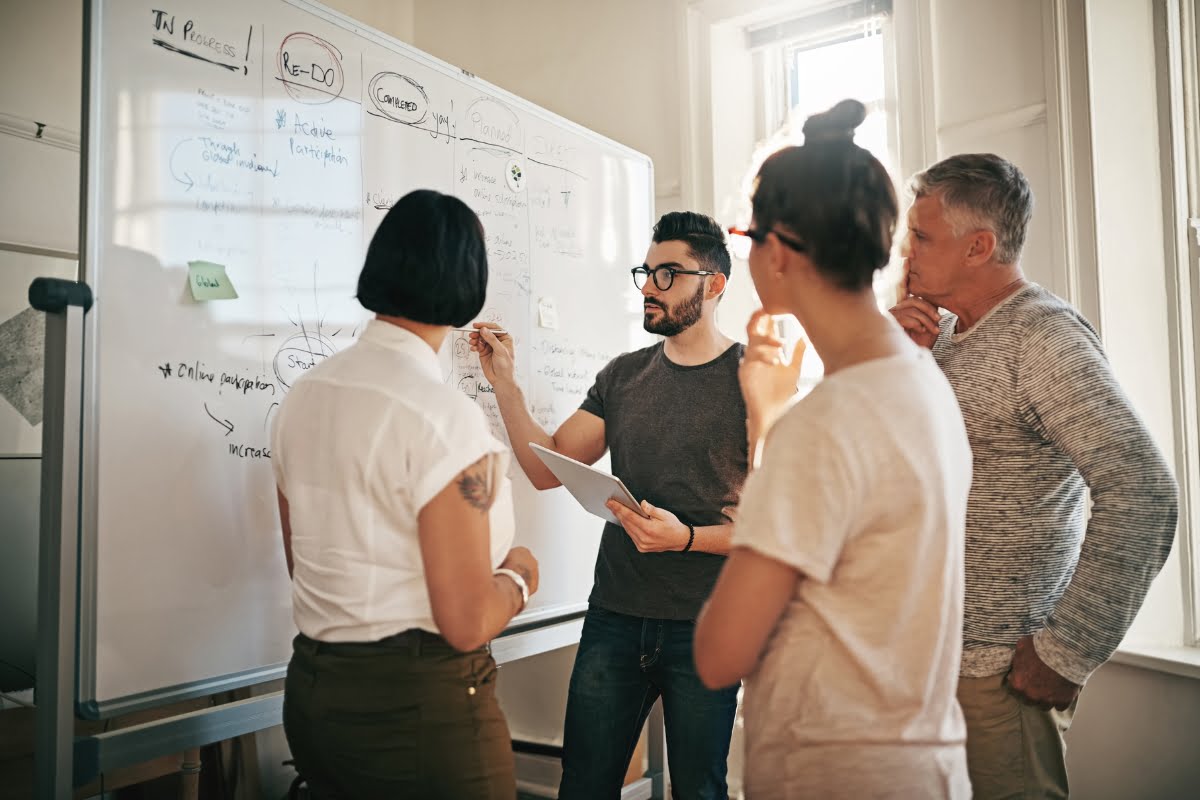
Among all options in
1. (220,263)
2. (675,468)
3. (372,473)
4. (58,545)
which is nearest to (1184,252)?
(675,468)

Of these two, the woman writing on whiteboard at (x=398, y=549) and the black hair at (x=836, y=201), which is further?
the woman writing on whiteboard at (x=398, y=549)

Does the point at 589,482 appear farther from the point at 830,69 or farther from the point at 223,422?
Result: the point at 830,69

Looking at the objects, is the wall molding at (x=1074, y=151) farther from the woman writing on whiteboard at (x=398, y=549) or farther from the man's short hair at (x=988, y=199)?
the woman writing on whiteboard at (x=398, y=549)

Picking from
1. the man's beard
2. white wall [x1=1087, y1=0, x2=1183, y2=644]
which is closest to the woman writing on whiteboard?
the man's beard

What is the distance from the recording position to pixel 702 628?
881 millimetres

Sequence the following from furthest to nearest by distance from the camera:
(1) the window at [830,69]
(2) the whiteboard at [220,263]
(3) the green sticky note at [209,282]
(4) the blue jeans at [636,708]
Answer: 1. (1) the window at [830,69]
2. (4) the blue jeans at [636,708]
3. (3) the green sticky note at [209,282]
4. (2) the whiteboard at [220,263]

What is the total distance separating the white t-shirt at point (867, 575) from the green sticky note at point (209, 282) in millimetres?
1000

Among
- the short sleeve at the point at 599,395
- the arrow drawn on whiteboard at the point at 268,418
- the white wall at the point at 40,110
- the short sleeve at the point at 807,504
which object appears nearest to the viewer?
the short sleeve at the point at 807,504

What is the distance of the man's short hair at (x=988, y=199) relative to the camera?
134 centimetres

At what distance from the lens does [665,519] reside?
1.71 meters

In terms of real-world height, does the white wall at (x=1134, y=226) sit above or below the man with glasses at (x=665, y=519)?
above

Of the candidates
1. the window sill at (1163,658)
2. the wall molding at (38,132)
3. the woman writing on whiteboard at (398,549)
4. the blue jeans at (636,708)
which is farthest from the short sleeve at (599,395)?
the wall molding at (38,132)

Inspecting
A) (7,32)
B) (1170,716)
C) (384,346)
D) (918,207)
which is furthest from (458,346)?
(1170,716)

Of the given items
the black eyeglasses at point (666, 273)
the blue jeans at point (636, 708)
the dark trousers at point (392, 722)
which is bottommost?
the blue jeans at point (636, 708)
